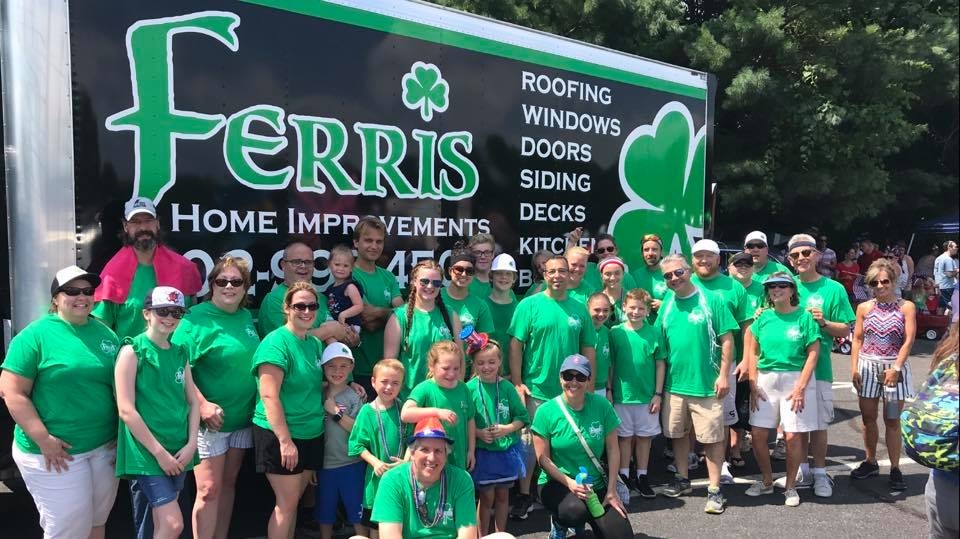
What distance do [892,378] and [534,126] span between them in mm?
2835

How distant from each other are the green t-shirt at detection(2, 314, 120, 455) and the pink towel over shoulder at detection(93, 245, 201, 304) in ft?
0.72

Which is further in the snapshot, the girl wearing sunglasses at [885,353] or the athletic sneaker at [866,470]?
the athletic sneaker at [866,470]

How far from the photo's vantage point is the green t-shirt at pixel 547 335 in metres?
4.28

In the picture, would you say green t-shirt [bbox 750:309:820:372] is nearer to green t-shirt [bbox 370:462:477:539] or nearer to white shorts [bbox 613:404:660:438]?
white shorts [bbox 613:404:660:438]

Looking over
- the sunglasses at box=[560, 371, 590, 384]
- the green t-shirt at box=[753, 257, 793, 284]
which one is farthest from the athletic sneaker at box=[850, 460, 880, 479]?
the sunglasses at box=[560, 371, 590, 384]

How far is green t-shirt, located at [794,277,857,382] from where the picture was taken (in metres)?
4.84

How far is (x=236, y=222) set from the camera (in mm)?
3623

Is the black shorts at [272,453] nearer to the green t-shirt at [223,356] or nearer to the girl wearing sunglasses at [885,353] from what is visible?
the green t-shirt at [223,356]

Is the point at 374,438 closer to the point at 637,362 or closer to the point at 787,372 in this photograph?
the point at 637,362

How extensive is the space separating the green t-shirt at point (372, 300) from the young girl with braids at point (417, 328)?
6.6 inches

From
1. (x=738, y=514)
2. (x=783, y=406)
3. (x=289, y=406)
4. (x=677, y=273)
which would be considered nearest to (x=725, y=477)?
(x=738, y=514)

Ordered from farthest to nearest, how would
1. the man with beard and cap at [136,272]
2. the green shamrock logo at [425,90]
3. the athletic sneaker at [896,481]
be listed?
1. the athletic sneaker at [896,481]
2. the green shamrock logo at [425,90]
3. the man with beard and cap at [136,272]

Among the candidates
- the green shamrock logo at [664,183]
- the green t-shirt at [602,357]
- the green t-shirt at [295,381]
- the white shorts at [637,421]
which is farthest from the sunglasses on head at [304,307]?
the green shamrock logo at [664,183]

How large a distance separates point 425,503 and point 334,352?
861mm
